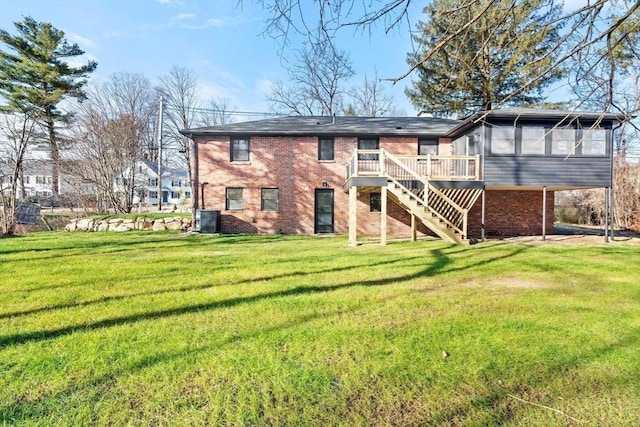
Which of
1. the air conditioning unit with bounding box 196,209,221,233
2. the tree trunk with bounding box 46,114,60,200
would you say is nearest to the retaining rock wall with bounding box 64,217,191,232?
the air conditioning unit with bounding box 196,209,221,233

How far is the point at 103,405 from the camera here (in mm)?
2199

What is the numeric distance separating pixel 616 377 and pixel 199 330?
3.68m

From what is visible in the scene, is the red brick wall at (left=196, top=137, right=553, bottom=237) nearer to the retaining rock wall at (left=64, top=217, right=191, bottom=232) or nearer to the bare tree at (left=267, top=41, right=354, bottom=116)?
the retaining rock wall at (left=64, top=217, right=191, bottom=232)

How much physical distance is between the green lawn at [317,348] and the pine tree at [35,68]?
Answer: 71.8 feet

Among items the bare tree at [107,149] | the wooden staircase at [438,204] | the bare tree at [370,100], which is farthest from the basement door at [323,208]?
the bare tree at [370,100]

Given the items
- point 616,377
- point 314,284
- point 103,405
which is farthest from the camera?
point 314,284

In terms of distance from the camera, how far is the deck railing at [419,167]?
36.3 ft

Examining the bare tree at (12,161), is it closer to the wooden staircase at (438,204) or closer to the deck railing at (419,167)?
the deck railing at (419,167)

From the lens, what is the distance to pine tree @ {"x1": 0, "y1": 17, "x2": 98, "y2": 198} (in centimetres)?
2136

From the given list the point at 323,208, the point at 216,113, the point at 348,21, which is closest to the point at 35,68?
the point at 216,113

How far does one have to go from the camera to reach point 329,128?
14773mm

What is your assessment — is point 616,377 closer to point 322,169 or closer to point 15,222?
point 322,169

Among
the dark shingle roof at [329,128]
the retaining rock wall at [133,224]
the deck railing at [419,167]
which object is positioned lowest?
the retaining rock wall at [133,224]

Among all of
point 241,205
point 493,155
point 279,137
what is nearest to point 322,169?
point 279,137
